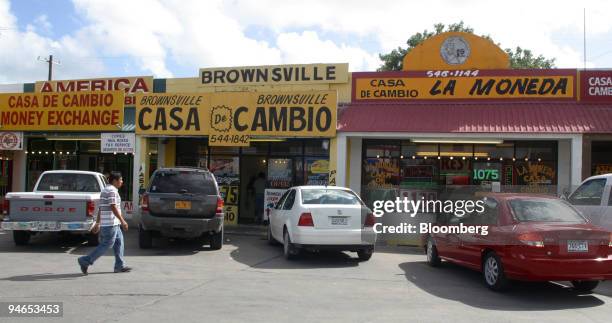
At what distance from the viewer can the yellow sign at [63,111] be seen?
18.5 metres

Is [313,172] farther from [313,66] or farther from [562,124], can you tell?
[562,124]

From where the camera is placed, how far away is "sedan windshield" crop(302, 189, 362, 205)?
11789 millimetres

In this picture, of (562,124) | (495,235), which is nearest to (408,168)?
(562,124)

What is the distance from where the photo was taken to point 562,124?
15.5 metres

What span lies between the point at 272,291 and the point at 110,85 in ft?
48.1

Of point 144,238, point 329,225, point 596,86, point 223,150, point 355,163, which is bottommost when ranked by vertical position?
point 144,238

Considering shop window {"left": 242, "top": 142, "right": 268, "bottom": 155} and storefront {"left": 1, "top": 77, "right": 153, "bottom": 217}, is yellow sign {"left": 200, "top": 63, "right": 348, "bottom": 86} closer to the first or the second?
shop window {"left": 242, "top": 142, "right": 268, "bottom": 155}

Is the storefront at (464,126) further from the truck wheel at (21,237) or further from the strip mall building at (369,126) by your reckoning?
the truck wheel at (21,237)

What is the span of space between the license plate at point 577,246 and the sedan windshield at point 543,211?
0.69 meters

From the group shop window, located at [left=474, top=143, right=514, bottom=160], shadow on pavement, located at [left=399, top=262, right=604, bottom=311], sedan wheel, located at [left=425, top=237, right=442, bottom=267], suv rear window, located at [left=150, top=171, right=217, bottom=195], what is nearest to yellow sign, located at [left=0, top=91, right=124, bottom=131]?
suv rear window, located at [left=150, top=171, right=217, bottom=195]

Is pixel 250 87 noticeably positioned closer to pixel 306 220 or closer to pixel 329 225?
pixel 306 220

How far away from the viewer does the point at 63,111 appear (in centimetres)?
1895

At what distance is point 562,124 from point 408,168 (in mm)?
4689

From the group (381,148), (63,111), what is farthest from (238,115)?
(63,111)
